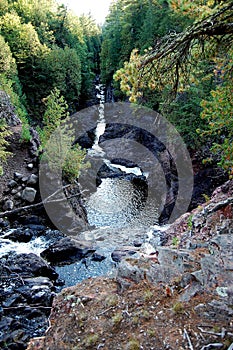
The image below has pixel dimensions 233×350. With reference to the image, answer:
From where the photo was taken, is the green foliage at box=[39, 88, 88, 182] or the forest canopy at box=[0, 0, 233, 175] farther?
the green foliage at box=[39, 88, 88, 182]

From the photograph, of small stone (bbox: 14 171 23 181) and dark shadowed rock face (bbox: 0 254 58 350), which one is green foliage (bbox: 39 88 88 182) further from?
dark shadowed rock face (bbox: 0 254 58 350)

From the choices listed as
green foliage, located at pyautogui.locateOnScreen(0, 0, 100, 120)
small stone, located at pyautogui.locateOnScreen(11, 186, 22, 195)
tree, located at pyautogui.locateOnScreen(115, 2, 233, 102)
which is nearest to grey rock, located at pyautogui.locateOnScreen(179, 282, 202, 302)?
tree, located at pyautogui.locateOnScreen(115, 2, 233, 102)

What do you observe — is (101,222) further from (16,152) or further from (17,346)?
(17,346)

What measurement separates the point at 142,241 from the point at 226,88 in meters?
10.8

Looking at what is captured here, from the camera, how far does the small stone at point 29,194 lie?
15734 millimetres

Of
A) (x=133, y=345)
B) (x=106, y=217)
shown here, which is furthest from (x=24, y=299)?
(x=106, y=217)

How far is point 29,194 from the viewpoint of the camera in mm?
15859

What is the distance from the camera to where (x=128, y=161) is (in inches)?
1120

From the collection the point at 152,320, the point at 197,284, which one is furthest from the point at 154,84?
the point at 152,320

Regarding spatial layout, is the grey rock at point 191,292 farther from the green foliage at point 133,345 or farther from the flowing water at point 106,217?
the flowing water at point 106,217

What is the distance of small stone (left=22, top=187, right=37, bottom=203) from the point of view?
15734 millimetres

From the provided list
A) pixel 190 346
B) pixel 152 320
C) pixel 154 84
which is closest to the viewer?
pixel 190 346

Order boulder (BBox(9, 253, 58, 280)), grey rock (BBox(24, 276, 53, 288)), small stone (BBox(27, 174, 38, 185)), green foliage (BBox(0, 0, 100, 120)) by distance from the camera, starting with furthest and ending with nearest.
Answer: green foliage (BBox(0, 0, 100, 120)), small stone (BBox(27, 174, 38, 185)), boulder (BBox(9, 253, 58, 280)), grey rock (BBox(24, 276, 53, 288))

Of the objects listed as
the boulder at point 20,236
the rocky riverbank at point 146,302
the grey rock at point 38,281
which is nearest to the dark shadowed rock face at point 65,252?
the boulder at point 20,236
